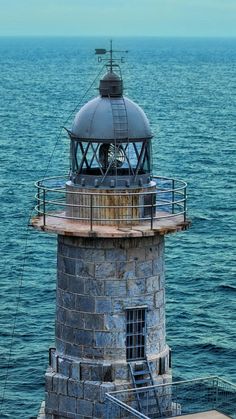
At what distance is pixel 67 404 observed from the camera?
2325 cm

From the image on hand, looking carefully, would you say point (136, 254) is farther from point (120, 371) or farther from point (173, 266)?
point (173, 266)

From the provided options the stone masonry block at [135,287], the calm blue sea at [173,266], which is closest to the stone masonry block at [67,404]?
the stone masonry block at [135,287]

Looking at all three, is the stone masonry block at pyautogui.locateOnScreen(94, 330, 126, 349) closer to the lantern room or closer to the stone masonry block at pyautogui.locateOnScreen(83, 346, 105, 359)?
the stone masonry block at pyautogui.locateOnScreen(83, 346, 105, 359)

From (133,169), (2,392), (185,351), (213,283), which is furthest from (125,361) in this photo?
(213,283)

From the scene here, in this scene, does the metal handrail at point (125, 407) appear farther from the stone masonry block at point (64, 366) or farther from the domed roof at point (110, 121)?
the domed roof at point (110, 121)

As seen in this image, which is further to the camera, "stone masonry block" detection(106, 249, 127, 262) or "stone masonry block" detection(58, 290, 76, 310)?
"stone masonry block" detection(58, 290, 76, 310)

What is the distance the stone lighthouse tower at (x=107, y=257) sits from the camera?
2275 cm

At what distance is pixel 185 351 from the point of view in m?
48.8

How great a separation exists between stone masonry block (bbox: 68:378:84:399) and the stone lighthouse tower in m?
0.02

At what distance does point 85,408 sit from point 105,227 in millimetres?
3955

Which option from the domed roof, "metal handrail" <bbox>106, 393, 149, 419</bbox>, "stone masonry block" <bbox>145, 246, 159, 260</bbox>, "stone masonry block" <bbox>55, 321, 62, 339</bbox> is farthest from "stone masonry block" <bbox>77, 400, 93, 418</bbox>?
the domed roof

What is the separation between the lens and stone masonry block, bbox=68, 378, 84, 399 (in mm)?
23062

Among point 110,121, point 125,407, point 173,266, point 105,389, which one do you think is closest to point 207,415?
point 125,407

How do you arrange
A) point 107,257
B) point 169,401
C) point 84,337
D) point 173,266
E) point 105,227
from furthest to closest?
point 173,266 < point 169,401 < point 84,337 < point 107,257 < point 105,227
